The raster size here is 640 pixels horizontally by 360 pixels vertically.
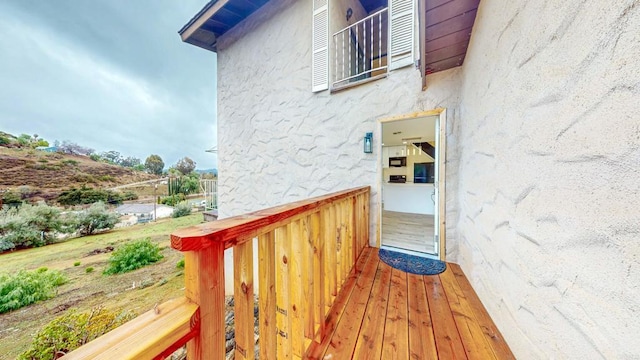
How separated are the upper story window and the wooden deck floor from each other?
281 centimetres

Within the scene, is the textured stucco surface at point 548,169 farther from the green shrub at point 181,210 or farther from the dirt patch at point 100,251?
the green shrub at point 181,210

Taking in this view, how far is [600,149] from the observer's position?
67cm

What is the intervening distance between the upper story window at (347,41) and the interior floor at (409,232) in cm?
257

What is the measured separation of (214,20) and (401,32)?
4.47 metres

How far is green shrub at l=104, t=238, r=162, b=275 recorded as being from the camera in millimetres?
6004

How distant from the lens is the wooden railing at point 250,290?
44cm

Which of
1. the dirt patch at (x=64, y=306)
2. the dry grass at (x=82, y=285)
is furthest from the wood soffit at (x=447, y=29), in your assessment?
the dirt patch at (x=64, y=306)

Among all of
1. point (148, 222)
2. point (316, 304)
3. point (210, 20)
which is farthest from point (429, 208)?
point (148, 222)

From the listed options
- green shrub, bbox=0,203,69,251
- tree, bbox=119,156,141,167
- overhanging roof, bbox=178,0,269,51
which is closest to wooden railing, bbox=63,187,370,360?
overhanging roof, bbox=178,0,269,51

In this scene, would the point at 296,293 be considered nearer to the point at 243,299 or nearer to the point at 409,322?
the point at 243,299

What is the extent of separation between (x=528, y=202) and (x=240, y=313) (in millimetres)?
1489

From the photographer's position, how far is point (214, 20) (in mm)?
A: 4820

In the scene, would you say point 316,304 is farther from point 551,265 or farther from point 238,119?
point 238,119

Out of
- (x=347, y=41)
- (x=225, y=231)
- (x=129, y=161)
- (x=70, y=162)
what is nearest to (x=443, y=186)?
(x=225, y=231)
